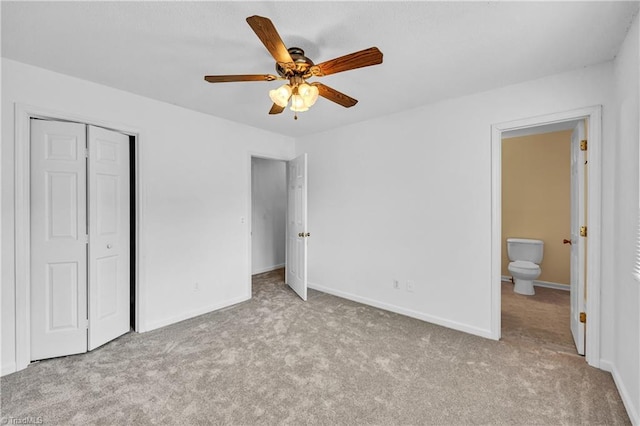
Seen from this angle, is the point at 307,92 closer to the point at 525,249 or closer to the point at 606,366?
the point at 606,366

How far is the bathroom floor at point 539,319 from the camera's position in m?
2.55

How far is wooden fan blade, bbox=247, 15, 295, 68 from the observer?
49.1 inches

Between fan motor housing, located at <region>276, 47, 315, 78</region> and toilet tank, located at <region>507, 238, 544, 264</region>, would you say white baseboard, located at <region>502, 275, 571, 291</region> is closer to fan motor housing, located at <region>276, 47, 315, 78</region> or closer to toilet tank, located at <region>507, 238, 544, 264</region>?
toilet tank, located at <region>507, 238, 544, 264</region>

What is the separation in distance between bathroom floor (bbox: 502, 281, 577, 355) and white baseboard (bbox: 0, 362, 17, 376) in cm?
423

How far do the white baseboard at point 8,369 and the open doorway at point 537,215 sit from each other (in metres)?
4.98

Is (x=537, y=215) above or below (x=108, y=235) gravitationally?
above

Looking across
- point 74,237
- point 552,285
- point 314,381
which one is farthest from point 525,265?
point 74,237

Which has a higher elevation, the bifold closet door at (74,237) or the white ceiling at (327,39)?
the white ceiling at (327,39)

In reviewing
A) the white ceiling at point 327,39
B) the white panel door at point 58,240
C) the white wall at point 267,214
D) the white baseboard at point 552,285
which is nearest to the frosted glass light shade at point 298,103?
the white ceiling at point 327,39

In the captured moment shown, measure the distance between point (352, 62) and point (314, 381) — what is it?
7.24 ft

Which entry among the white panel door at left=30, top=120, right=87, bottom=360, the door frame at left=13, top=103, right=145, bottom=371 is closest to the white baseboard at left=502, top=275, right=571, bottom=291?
the white panel door at left=30, top=120, right=87, bottom=360

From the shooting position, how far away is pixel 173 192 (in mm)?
3029

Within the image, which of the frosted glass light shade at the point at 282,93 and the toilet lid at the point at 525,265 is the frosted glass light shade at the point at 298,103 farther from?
the toilet lid at the point at 525,265

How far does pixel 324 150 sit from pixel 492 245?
2.52 metres
